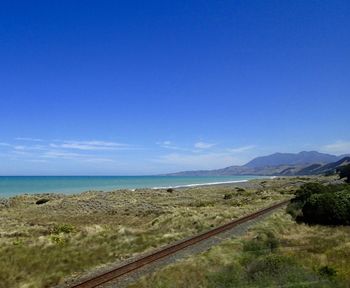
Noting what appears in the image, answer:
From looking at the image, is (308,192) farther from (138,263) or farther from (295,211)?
(138,263)

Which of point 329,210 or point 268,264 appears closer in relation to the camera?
point 268,264

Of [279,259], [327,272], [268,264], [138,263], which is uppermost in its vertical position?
[279,259]

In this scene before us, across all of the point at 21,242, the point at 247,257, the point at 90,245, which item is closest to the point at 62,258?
the point at 90,245

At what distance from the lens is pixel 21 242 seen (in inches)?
973

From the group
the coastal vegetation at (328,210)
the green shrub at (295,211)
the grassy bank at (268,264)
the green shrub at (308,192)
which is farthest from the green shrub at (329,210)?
the green shrub at (308,192)

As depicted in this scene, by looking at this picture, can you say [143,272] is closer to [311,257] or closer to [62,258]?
[62,258]

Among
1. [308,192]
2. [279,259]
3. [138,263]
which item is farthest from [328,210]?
[138,263]

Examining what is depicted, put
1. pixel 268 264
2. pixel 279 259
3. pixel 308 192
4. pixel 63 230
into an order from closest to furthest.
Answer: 1. pixel 268 264
2. pixel 279 259
3. pixel 63 230
4. pixel 308 192

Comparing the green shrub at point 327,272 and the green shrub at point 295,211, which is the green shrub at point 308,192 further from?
the green shrub at point 327,272

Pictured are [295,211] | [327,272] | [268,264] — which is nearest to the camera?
[327,272]

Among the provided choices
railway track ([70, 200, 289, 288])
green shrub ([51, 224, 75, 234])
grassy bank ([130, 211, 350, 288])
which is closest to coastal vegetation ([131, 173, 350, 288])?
grassy bank ([130, 211, 350, 288])

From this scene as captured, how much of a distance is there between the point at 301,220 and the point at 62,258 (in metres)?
18.9

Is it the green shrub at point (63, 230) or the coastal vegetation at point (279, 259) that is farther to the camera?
the green shrub at point (63, 230)

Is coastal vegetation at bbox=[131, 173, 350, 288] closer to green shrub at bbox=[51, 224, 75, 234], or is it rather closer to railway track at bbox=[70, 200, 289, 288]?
railway track at bbox=[70, 200, 289, 288]
